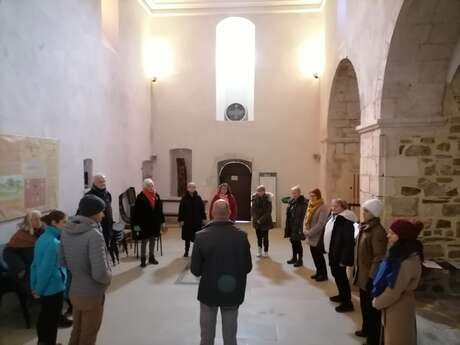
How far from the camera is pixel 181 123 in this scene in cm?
1129

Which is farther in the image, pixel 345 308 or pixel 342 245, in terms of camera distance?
pixel 345 308

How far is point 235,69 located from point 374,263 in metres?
9.54

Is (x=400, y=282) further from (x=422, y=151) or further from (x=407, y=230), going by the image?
(x=422, y=151)

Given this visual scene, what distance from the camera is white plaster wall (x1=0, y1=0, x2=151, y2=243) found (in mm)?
5109

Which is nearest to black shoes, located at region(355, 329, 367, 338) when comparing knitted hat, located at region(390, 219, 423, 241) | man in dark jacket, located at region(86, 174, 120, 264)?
knitted hat, located at region(390, 219, 423, 241)

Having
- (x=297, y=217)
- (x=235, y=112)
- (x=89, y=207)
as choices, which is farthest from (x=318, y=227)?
(x=235, y=112)

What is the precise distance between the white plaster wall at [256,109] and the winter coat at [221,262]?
8191mm

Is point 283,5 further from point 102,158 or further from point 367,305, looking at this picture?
point 367,305

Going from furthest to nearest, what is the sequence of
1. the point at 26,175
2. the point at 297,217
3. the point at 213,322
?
1. the point at 297,217
2. the point at 26,175
3. the point at 213,322

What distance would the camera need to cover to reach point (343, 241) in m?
4.41

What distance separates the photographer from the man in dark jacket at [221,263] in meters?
2.89

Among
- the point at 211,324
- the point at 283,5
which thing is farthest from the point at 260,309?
the point at 283,5

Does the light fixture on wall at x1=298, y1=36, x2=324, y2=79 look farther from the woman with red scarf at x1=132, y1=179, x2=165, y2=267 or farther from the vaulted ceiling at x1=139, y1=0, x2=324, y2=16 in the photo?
the woman with red scarf at x1=132, y1=179, x2=165, y2=267

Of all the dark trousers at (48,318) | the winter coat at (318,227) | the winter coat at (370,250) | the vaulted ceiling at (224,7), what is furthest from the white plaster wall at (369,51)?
the dark trousers at (48,318)
